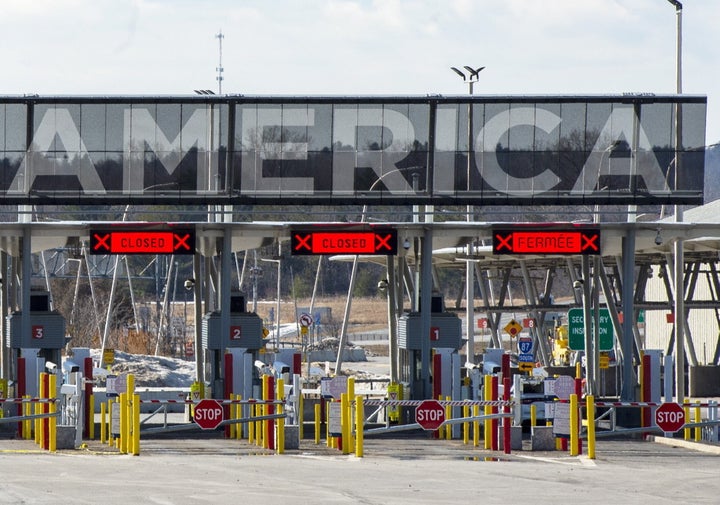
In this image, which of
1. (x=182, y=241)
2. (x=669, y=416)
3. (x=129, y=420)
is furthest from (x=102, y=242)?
(x=669, y=416)

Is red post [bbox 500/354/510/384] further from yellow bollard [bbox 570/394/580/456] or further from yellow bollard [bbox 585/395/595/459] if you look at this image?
yellow bollard [bbox 585/395/595/459]

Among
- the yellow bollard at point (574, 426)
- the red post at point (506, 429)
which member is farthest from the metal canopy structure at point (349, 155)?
the yellow bollard at point (574, 426)

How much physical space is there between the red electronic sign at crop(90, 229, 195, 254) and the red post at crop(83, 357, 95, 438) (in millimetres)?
2256

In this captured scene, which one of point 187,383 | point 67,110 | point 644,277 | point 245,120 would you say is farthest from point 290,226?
point 187,383

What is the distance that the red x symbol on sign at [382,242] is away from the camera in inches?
1038

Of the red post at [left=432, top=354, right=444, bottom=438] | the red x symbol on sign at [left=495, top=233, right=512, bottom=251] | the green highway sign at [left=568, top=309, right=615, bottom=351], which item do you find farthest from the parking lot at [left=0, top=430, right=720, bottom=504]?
the green highway sign at [left=568, top=309, right=615, bottom=351]

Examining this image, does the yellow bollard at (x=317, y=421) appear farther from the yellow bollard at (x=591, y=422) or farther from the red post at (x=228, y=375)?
the yellow bollard at (x=591, y=422)

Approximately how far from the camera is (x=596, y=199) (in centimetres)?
2688

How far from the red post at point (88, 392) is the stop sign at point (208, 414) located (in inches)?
118

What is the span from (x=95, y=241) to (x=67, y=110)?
104 inches

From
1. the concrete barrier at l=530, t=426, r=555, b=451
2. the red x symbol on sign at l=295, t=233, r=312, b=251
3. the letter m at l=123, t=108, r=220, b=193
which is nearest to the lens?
the concrete barrier at l=530, t=426, r=555, b=451

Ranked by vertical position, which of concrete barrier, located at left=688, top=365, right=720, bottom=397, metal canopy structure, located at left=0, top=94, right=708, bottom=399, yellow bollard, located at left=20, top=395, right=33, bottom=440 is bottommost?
concrete barrier, located at left=688, top=365, right=720, bottom=397

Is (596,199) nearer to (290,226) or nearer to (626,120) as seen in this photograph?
(626,120)

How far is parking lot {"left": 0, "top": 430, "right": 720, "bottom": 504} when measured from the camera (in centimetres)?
1525
